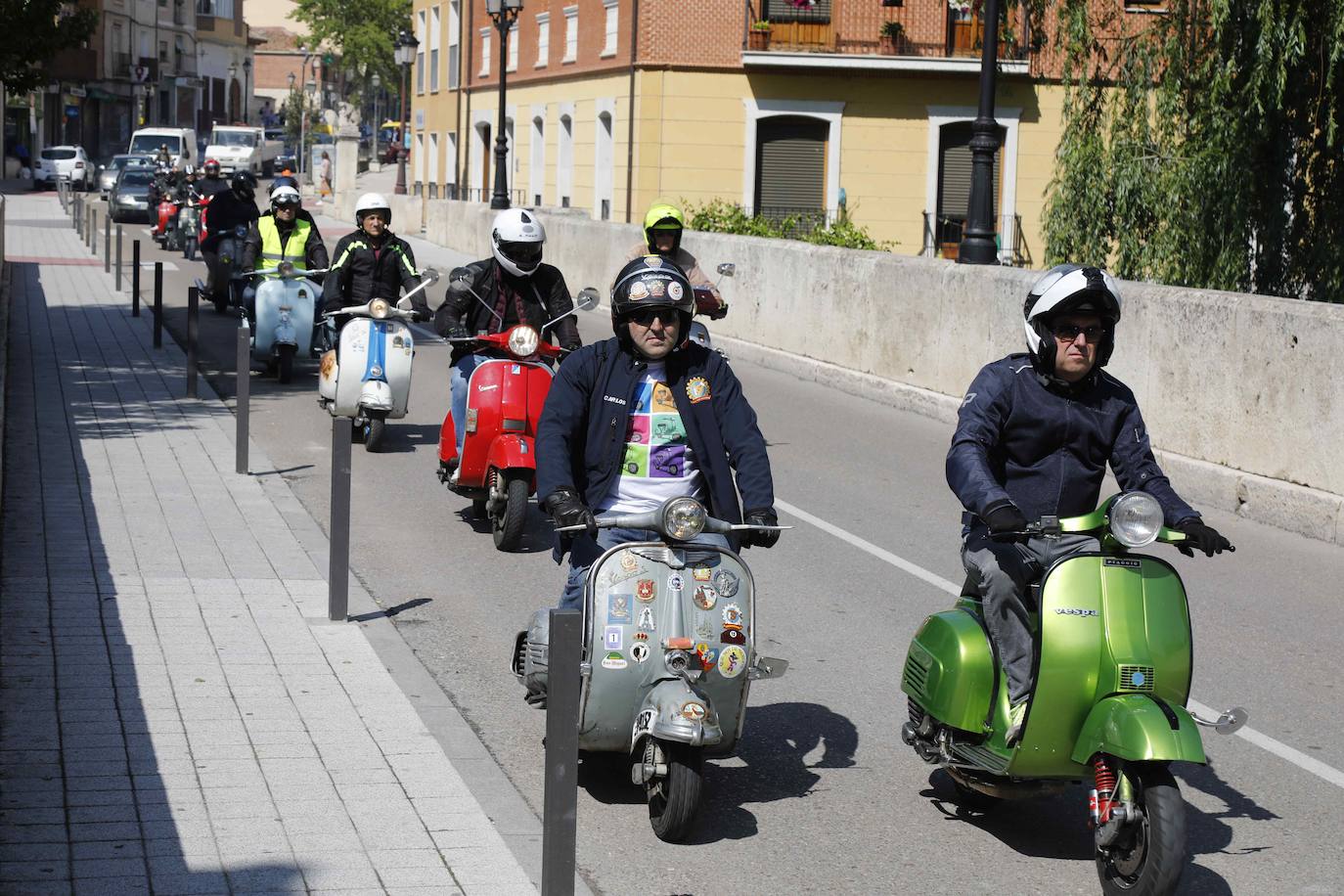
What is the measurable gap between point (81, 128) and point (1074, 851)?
94681mm

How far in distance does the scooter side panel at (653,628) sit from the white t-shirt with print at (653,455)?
35 cm

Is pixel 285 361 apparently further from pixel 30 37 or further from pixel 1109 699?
pixel 1109 699

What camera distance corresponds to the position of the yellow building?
40656 mm

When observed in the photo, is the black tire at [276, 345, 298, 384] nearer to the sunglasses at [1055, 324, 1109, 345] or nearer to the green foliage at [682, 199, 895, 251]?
the green foliage at [682, 199, 895, 251]

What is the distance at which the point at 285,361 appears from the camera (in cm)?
1714

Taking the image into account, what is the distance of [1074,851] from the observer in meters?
5.57

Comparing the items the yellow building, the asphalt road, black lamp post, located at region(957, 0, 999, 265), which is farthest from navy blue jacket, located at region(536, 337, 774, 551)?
the yellow building

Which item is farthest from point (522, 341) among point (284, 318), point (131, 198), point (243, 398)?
point (131, 198)

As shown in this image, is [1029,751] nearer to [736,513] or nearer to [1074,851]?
[1074,851]

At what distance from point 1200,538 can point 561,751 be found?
1951 millimetres

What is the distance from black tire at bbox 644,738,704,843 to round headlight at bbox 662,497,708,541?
0.64m

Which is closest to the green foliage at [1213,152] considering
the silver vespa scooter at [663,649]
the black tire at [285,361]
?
the black tire at [285,361]

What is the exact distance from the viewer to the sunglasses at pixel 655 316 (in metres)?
5.86

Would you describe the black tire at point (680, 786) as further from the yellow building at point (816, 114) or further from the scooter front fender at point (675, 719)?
the yellow building at point (816, 114)
